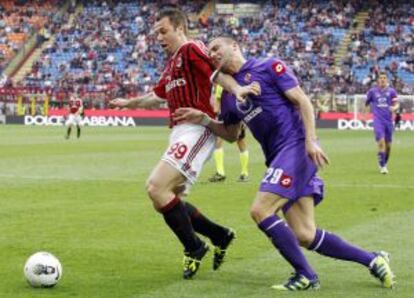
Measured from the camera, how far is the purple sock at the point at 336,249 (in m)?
8.29

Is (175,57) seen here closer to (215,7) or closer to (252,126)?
(252,126)

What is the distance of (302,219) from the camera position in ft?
26.9

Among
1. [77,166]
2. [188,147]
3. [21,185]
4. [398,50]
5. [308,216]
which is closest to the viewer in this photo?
[308,216]

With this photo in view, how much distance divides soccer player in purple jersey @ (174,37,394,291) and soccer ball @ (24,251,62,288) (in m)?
1.79

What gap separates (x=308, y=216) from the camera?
8203mm

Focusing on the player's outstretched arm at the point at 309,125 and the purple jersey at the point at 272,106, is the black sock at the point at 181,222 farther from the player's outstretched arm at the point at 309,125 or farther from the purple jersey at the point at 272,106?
the player's outstretched arm at the point at 309,125

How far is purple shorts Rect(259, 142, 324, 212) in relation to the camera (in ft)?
26.1

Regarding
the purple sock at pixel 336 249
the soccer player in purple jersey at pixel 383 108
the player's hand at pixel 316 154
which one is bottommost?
the soccer player in purple jersey at pixel 383 108

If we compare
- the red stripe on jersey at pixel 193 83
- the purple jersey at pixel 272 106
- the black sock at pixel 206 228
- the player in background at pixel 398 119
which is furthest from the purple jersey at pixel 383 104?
the player in background at pixel 398 119

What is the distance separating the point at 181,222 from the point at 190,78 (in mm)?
1340

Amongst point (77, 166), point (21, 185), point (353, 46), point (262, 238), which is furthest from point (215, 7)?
point (262, 238)

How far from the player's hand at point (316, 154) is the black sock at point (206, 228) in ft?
5.72

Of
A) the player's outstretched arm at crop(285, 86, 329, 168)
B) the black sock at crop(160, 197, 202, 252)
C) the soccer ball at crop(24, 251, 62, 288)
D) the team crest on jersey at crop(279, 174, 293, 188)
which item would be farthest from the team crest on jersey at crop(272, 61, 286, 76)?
the soccer ball at crop(24, 251, 62, 288)

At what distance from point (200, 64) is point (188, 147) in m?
0.78
